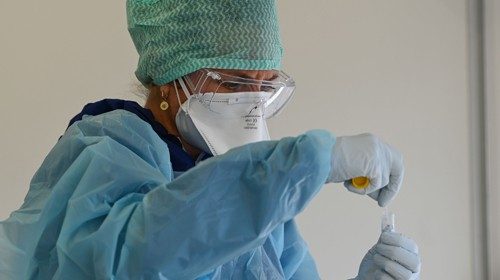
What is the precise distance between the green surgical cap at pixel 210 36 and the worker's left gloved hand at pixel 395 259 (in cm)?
39

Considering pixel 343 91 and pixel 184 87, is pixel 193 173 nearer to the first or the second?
pixel 184 87

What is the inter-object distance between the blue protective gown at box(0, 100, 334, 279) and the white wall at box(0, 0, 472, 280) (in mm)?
740

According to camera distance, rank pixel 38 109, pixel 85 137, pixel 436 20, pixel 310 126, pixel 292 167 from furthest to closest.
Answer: pixel 436 20 → pixel 310 126 → pixel 38 109 → pixel 85 137 → pixel 292 167

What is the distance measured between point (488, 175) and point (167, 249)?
153cm

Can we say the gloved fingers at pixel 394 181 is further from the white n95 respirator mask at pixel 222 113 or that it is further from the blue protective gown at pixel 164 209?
the white n95 respirator mask at pixel 222 113

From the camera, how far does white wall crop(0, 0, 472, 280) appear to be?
5.79 ft

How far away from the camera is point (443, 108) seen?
220 cm

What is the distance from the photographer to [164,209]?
3.01ft

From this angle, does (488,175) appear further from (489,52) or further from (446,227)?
(489,52)

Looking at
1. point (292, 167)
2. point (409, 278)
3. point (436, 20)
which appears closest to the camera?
point (292, 167)

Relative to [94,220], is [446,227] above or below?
below

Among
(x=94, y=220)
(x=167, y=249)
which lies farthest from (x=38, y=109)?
(x=167, y=249)

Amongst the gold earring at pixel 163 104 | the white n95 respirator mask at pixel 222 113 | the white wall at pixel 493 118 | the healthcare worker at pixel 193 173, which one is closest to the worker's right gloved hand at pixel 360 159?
the healthcare worker at pixel 193 173

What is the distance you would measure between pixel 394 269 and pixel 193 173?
1.84 feet
